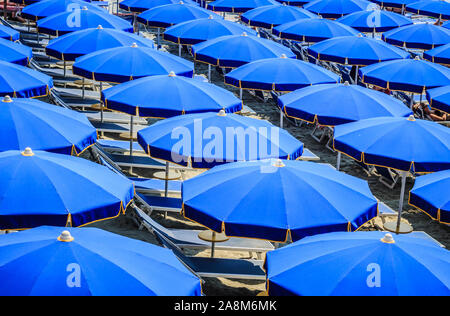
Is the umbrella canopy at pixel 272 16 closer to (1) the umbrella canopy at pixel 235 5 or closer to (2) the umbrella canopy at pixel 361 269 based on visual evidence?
(1) the umbrella canopy at pixel 235 5

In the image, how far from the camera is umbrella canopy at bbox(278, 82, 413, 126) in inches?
431

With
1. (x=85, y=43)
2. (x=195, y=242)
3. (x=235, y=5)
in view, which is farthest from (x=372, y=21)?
(x=195, y=242)

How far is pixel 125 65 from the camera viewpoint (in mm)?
12391

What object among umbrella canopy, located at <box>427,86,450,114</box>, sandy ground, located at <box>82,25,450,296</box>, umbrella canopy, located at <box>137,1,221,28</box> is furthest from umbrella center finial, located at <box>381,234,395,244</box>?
umbrella canopy, located at <box>137,1,221,28</box>

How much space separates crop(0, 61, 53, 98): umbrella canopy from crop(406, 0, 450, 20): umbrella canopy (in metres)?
16.3

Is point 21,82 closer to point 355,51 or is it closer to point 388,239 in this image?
point 388,239

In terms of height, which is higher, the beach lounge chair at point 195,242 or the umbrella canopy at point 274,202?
the umbrella canopy at point 274,202

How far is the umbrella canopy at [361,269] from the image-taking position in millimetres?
5320

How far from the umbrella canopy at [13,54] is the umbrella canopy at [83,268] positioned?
741 cm

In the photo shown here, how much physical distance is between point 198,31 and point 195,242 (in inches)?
364

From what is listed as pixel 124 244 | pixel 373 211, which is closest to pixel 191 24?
pixel 373 211

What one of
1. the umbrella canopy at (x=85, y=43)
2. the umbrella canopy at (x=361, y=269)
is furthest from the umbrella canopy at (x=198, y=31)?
the umbrella canopy at (x=361, y=269)

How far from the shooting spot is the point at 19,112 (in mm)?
8555
